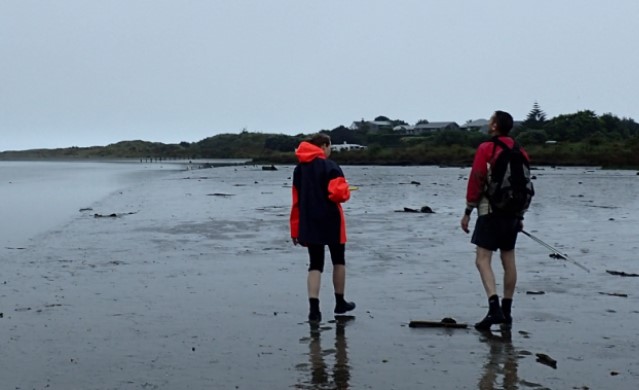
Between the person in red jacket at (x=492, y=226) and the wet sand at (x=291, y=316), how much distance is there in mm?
221

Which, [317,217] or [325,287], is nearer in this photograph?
[317,217]

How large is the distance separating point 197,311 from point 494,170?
122 inches

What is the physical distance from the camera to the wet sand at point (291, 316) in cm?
559

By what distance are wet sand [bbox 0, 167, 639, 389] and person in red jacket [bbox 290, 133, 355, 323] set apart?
38cm

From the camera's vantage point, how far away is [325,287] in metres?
9.32

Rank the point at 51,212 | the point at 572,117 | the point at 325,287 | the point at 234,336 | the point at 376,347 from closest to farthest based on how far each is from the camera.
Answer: the point at 376,347 < the point at 234,336 < the point at 325,287 < the point at 51,212 < the point at 572,117

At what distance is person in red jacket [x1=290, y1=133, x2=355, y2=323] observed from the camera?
7582mm

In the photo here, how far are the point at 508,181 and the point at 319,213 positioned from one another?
5.72ft

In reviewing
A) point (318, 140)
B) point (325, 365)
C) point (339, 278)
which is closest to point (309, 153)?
point (318, 140)

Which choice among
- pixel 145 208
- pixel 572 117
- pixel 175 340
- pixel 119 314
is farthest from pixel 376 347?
pixel 572 117

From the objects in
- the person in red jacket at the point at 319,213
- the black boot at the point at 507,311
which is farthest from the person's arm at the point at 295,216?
the black boot at the point at 507,311

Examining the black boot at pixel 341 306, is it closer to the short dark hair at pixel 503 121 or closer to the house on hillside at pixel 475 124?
the short dark hair at pixel 503 121

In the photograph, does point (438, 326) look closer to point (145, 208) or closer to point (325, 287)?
point (325, 287)

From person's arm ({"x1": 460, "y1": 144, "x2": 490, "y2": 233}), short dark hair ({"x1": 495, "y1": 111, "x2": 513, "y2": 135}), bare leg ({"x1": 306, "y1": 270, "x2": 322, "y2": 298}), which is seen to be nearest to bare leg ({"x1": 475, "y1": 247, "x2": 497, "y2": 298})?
Answer: person's arm ({"x1": 460, "y1": 144, "x2": 490, "y2": 233})
